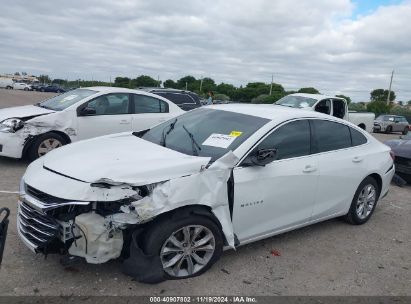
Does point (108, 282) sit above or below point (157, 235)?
below

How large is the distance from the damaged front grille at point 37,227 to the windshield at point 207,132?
144cm

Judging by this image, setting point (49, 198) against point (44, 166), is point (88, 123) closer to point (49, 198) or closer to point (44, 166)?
point (44, 166)

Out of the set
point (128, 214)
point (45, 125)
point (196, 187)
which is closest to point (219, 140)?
point (196, 187)

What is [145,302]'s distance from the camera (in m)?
3.50

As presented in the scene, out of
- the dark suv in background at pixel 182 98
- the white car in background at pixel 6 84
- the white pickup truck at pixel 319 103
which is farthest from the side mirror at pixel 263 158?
the white car in background at pixel 6 84

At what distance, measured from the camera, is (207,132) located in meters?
4.71

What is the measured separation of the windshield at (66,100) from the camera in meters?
8.23

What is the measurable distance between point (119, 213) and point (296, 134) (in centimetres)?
227

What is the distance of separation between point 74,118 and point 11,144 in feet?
3.92

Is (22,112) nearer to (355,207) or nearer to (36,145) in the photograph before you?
(36,145)

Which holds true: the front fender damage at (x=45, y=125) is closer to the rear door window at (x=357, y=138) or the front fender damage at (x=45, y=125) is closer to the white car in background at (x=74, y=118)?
the white car in background at (x=74, y=118)

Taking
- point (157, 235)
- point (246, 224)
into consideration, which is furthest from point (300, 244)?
point (157, 235)

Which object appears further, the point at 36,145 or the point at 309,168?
the point at 36,145

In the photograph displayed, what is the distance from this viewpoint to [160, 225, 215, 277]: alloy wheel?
148 inches
